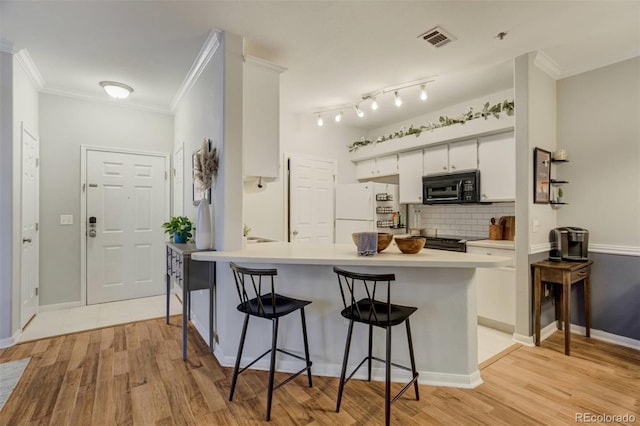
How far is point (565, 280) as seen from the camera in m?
2.75

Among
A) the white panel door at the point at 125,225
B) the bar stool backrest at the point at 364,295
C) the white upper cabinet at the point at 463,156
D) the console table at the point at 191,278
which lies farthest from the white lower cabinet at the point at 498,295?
the white panel door at the point at 125,225

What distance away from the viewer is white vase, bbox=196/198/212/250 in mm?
2656

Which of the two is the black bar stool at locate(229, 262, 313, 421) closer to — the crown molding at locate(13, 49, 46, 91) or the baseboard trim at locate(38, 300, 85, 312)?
the crown molding at locate(13, 49, 46, 91)

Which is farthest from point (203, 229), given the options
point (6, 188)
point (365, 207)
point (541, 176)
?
point (541, 176)

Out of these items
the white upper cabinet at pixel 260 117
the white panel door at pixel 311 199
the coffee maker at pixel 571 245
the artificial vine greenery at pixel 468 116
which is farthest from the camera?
the white panel door at pixel 311 199

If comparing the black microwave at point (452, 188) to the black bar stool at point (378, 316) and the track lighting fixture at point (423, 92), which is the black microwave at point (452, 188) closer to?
the track lighting fixture at point (423, 92)

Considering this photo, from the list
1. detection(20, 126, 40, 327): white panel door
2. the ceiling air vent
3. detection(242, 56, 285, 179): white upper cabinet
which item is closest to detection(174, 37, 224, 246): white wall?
detection(242, 56, 285, 179): white upper cabinet

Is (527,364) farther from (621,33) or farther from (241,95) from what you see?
(241,95)

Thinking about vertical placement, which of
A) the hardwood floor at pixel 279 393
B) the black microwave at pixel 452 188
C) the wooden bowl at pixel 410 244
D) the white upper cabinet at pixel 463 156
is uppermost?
the white upper cabinet at pixel 463 156

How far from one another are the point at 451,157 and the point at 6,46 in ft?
15.3

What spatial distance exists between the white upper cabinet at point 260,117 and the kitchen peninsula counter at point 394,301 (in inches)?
31.7

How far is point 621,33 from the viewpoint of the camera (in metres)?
2.61

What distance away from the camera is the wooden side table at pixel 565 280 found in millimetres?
2705

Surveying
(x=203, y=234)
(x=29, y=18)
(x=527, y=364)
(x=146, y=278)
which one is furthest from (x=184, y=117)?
(x=527, y=364)
